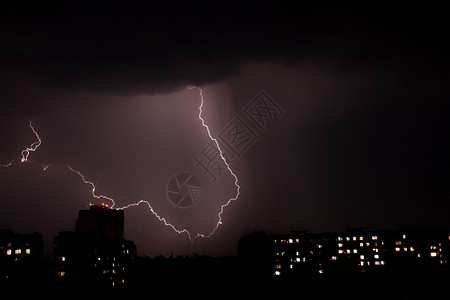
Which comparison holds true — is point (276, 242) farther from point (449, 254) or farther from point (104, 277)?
A: point (104, 277)

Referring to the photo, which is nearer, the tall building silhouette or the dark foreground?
the dark foreground

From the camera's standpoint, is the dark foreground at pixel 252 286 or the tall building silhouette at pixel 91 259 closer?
the dark foreground at pixel 252 286

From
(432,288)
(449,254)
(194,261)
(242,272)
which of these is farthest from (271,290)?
(194,261)

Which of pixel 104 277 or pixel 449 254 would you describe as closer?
pixel 104 277

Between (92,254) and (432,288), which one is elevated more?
(92,254)

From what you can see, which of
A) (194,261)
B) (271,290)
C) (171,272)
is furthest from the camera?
(194,261)

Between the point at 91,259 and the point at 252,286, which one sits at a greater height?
the point at 91,259

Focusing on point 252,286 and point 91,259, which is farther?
point 91,259

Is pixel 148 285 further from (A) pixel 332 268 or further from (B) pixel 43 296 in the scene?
(A) pixel 332 268

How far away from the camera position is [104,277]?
47938 millimetres

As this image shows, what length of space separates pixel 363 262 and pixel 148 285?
1035 inches

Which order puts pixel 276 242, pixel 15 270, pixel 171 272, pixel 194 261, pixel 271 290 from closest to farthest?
1. pixel 271 290
2. pixel 15 270
3. pixel 171 272
4. pixel 276 242
5. pixel 194 261

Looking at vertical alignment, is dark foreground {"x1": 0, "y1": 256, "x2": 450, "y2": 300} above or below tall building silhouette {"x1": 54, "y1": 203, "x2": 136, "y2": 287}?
below

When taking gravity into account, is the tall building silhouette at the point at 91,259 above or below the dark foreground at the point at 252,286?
above
